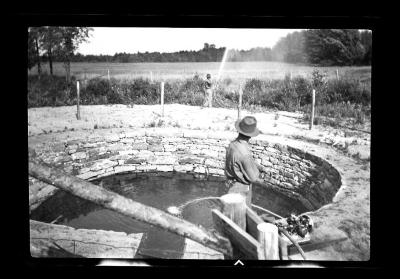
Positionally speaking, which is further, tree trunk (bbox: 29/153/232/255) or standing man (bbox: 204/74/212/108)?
standing man (bbox: 204/74/212/108)

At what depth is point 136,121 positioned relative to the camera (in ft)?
23.3

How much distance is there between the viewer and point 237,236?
→ 2.79 metres

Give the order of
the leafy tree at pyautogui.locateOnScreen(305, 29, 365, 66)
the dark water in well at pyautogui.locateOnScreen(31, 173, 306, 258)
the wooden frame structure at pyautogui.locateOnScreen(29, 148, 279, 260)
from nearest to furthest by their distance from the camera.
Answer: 1. the wooden frame structure at pyautogui.locateOnScreen(29, 148, 279, 260)
2. the leafy tree at pyautogui.locateOnScreen(305, 29, 365, 66)
3. the dark water in well at pyautogui.locateOnScreen(31, 173, 306, 258)

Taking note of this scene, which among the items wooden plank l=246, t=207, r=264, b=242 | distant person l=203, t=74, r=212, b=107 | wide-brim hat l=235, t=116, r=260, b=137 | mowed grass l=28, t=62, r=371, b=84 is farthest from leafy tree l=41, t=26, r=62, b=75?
wooden plank l=246, t=207, r=264, b=242

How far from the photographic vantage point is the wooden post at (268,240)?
2717mm

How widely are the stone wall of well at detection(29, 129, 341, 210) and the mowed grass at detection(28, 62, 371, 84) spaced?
56.1 inches

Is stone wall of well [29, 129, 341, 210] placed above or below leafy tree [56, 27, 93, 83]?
below

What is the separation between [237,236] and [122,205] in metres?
0.90

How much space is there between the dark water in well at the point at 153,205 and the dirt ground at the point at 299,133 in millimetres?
957

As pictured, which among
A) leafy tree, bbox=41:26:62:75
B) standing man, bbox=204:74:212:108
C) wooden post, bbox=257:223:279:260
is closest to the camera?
wooden post, bbox=257:223:279:260

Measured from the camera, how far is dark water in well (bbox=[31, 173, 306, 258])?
447 cm

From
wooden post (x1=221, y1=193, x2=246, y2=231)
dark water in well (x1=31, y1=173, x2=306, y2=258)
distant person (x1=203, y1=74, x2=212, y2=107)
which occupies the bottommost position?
dark water in well (x1=31, y1=173, x2=306, y2=258)

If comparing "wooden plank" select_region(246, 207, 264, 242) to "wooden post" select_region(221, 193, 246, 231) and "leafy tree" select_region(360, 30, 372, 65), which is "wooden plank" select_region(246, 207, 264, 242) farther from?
"leafy tree" select_region(360, 30, 372, 65)
